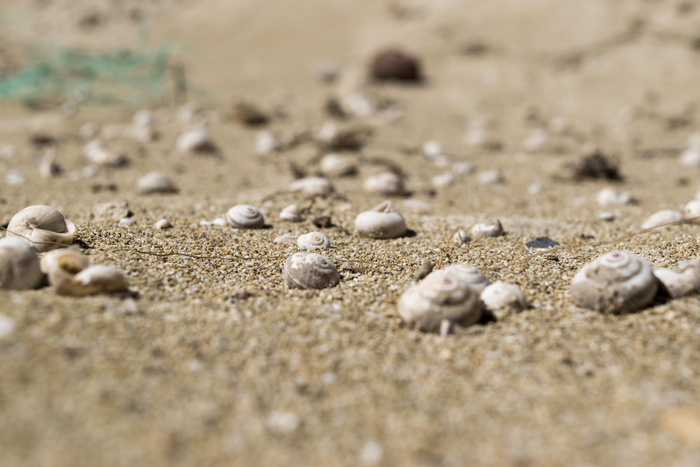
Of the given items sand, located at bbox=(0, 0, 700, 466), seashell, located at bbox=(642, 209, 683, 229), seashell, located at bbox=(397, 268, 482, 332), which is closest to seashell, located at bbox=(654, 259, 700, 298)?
sand, located at bbox=(0, 0, 700, 466)

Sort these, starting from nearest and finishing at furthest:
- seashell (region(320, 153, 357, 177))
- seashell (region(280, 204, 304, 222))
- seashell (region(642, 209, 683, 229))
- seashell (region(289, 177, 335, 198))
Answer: seashell (region(642, 209, 683, 229)) → seashell (region(280, 204, 304, 222)) → seashell (region(289, 177, 335, 198)) → seashell (region(320, 153, 357, 177))

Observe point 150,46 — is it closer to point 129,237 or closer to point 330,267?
point 129,237

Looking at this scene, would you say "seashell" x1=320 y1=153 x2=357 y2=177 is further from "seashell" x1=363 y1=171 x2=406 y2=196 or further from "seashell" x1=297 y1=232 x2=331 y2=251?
"seashell" x1=297 y1=232 x2=331 y2=251

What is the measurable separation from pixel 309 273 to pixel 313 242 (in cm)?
58

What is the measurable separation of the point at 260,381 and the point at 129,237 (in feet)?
5.30

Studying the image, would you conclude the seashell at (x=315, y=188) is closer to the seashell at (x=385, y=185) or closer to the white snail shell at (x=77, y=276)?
the seashell at (x=385, y=185)

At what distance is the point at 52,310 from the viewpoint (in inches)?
78.4

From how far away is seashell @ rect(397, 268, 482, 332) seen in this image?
2092 millimetres

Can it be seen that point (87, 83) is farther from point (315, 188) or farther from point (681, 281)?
point (681, 281)

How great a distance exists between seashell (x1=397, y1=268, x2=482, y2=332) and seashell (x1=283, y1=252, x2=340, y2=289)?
508mm

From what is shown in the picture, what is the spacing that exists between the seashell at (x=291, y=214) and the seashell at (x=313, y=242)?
1.74 ft

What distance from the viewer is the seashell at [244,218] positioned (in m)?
3.34

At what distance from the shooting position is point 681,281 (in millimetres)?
2229

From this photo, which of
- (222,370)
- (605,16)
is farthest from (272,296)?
(605,16)
